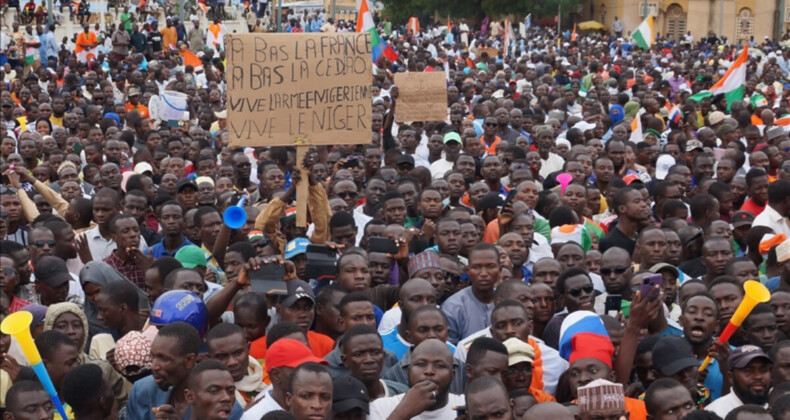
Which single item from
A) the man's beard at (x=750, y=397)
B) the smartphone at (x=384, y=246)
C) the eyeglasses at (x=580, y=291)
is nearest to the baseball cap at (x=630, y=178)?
the smartphone at (x=384, y=246)

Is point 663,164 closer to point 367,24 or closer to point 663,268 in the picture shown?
point 663,268

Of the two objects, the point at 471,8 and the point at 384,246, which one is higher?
the point at 471,8

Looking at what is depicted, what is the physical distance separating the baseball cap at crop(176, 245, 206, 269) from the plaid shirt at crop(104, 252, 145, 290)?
12.6 inches

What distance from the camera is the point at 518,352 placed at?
A: 5.86m

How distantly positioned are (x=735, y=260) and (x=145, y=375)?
3.64m

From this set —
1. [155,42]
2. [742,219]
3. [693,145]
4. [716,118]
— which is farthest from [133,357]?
[155,42]

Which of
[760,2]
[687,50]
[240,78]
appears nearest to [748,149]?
[240,78]

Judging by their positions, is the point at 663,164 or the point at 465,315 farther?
the point at 663,164

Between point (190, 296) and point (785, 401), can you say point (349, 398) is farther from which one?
point (785, 401)

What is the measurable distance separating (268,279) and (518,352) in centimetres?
143

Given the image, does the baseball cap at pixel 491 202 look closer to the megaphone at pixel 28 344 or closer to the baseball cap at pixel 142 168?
the baseball cap at pixel 142 168

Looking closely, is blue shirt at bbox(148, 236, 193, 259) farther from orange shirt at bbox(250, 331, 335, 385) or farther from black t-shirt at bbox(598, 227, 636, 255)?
black t-shirt at bbox(598, 227, 636, 255)

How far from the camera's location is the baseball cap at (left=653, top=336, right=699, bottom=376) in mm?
5742

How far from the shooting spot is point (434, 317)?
6.21 meters
